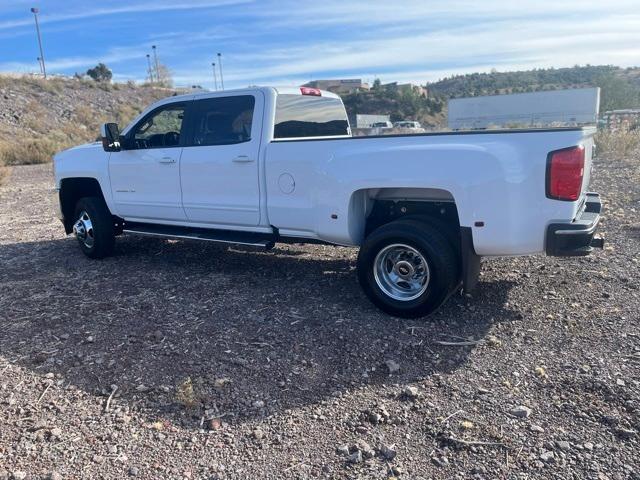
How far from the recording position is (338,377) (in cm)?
409

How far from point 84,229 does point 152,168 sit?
1.59 meters

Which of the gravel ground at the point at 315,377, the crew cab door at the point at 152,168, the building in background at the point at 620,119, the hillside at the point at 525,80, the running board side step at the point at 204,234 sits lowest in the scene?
the gravel ground at the point at 315,377

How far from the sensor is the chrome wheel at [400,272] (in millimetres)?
4974

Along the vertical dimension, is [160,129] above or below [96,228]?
above

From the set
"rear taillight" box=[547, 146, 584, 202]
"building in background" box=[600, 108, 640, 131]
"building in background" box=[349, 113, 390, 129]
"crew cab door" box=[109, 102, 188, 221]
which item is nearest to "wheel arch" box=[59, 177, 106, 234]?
"crew cab door" box=[109, 102, 188, 221]

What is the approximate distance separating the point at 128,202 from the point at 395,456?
5147mm

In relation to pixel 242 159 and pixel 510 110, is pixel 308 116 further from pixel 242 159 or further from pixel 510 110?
pixel 510 110

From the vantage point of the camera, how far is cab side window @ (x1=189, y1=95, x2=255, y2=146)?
6.11 metres

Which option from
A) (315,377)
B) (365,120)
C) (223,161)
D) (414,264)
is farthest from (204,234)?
(365,120)

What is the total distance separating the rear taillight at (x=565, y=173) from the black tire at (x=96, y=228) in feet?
18.1

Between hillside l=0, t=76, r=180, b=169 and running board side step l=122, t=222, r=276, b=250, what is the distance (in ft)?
72.8

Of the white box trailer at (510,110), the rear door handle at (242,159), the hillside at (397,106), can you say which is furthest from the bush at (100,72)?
the rear door handle at (242,159)

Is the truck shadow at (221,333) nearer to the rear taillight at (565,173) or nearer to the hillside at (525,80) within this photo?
the rear taillight at (565,173)

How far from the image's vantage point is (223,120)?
6.31 m
